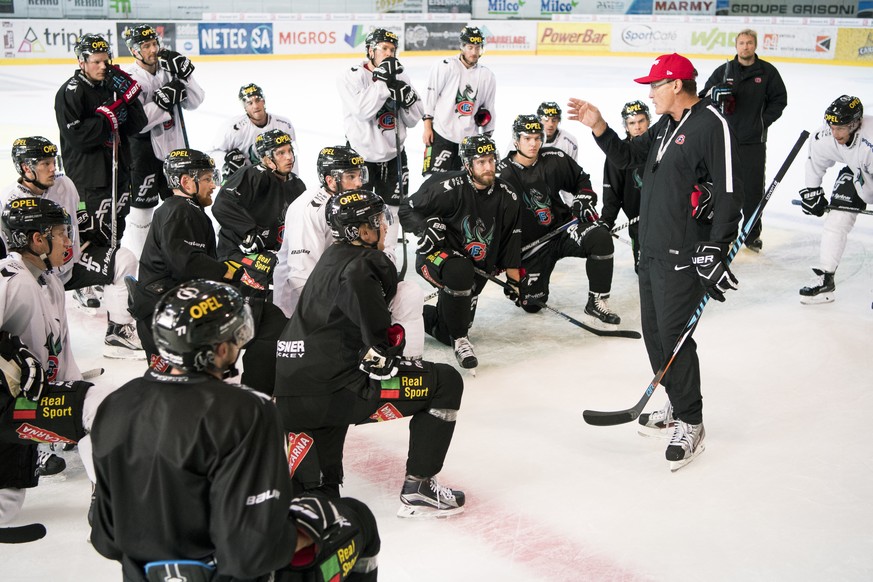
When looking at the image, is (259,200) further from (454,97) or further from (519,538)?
(519,538)

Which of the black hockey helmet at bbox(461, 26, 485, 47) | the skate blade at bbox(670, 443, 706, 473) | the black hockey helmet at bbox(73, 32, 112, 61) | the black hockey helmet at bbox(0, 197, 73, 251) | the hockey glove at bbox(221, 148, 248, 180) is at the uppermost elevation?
the black hockey helmet at bbox(461, 26, 485, 47)

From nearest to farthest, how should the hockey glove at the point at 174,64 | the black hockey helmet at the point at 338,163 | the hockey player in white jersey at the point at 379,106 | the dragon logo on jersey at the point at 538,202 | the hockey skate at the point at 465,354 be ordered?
the black hockey helmet at the point at 338,163, the hockey skate at the point at 465,354, the dragon logo on jersey at the point at 538,202, the hockey glove at the point at 174,64, the hockey player in white jersey at the point at 379,106

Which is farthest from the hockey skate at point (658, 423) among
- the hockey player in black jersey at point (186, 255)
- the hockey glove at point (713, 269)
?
the hockey player in black jersey at point (186, 255)

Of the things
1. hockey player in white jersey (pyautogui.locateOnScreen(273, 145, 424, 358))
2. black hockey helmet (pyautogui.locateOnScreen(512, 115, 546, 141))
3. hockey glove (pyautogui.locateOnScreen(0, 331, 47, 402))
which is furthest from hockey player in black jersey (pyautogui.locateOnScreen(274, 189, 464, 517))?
black hockey helmet (pyautogui.locateOnScreen(512, 115, 546, 141))

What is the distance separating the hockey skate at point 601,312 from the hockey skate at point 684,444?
1.66 m

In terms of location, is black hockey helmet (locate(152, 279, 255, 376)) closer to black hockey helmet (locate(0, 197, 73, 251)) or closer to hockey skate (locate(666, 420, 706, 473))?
black hockey helmet (locate(0, 197, 73, 251))

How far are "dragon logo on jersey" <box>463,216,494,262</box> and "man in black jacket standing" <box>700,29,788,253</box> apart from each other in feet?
8.59

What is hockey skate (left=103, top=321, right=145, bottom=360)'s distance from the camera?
5.07 metres

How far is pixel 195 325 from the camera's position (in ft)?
6.68

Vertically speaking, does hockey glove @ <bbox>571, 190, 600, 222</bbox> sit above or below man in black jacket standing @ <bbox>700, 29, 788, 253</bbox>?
below

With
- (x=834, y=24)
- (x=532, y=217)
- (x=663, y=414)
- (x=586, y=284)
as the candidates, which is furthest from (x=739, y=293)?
(x=834, y=24)

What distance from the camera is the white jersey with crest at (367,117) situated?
6.75 meters

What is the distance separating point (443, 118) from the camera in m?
7.27

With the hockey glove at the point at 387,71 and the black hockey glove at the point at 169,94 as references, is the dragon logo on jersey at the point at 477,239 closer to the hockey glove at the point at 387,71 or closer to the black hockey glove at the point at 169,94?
the hockey glove at the point at 387,71
